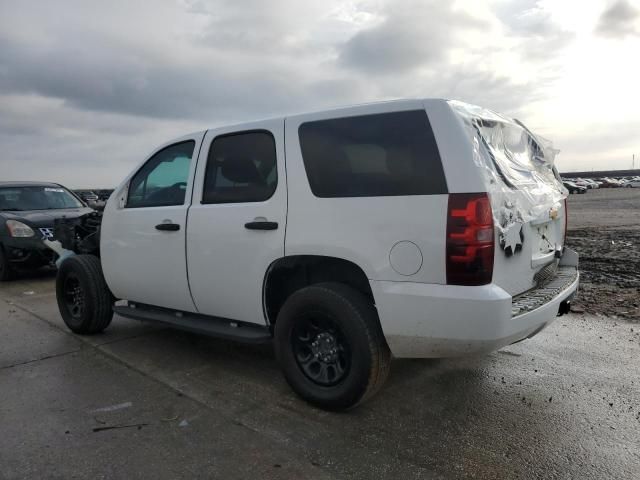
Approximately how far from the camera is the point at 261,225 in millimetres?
3535

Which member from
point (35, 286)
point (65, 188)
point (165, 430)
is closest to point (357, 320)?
point (165, 430)

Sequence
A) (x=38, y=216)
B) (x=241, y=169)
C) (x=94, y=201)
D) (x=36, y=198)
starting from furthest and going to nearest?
1. (x=94, y=201)
2. (x=36, y=198)
3. (x=38, y=216)
4. (x=241, y=169)

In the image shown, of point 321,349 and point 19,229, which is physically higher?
point 19,229

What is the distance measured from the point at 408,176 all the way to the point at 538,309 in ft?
3.70

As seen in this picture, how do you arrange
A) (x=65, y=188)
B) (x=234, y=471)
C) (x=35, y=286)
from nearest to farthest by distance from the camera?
1. (x=234, y=471)
2. (x=35, y=286)
3. (x=65, y=188)

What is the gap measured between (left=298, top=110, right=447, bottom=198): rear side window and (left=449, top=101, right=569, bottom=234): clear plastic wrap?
258 millimetres

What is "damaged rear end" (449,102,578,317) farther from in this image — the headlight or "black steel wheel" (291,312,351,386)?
the headlight

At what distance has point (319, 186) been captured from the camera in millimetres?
3322

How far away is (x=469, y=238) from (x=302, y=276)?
1.33m

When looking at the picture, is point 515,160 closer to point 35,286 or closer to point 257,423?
point 257,423

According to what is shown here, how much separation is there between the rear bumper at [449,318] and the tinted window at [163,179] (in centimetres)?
209

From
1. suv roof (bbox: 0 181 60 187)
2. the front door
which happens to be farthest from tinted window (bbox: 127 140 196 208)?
suv roof (bbox: 0 181 60 187)

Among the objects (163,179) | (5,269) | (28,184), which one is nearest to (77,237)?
(163,179)

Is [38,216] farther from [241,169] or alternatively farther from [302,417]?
[302,417]
